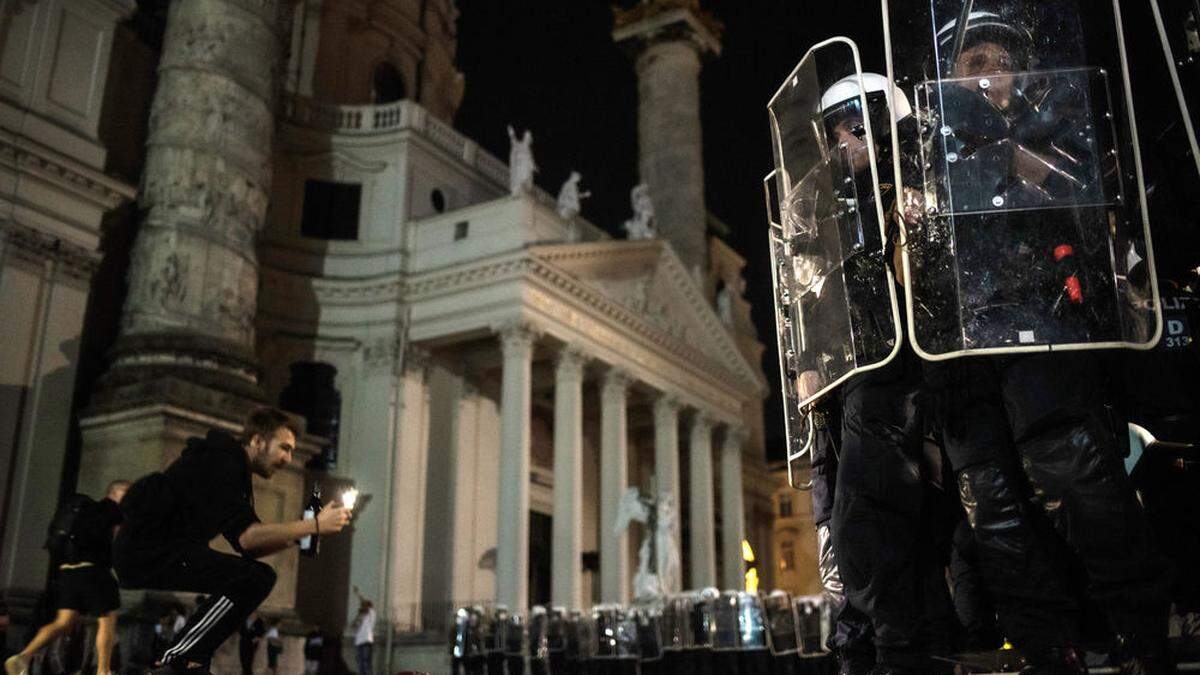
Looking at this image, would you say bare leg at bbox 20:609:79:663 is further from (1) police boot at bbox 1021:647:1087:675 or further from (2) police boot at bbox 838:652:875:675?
(1) police boot at bbox 1021:647:1087:675

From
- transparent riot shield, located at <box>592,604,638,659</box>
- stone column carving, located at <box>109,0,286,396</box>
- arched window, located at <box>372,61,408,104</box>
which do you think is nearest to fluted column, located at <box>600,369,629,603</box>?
transparent riot shield, located at <box>592,604,638,659</box>

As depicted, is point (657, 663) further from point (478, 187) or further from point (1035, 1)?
point (478, 187)

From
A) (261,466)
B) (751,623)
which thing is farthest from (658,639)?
(261,466)

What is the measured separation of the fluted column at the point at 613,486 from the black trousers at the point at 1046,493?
78.9ft

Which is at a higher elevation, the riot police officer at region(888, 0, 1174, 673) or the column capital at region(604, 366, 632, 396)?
the column capital at region(604, 366, 632, 396)

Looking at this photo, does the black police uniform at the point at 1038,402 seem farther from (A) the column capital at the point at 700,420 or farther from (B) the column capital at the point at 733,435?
(B) the column capital at the point at 733,435

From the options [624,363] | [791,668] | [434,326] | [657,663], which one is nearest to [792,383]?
[791,668]

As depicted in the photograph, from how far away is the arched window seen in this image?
34.2m

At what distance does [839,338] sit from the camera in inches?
139

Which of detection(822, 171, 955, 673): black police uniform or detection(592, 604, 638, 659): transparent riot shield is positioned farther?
detection(592, 604, 638, 659): transparent riot shield

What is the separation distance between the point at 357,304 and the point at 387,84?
10.4 meters

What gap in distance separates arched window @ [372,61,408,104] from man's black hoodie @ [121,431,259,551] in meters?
30.2

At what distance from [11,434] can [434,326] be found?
10616mm

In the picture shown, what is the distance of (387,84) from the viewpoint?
114 feet
